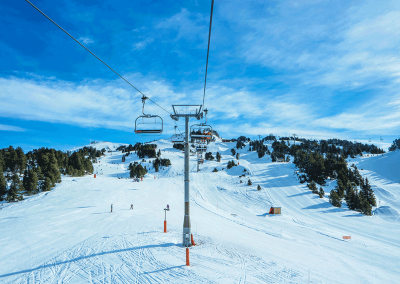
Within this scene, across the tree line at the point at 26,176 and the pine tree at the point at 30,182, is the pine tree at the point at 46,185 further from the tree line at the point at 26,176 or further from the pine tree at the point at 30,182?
the pine tree at the point at 30,182

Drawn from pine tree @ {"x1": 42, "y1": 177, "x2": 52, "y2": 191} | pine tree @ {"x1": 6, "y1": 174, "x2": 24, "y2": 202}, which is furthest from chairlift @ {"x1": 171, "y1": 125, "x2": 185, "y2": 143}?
pine tree @ {"x1": 6, "y1": 174, "x2": 24, "y2": 202}

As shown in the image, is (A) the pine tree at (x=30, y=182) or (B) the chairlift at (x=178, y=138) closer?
(B) the chairlift at (x=178, y=138)

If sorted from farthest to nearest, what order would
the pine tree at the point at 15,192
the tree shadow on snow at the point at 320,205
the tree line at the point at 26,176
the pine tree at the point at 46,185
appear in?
the pine tree at the point at 46,185 → the tree line at the point at 26,176 → the pine tree at the point at 15,192 → the tree shadow on snow at the point at 320,205

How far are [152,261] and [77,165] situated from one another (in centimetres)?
7336

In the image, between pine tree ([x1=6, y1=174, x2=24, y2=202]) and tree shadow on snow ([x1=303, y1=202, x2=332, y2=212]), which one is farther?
pine tree ([x1=6, y1=174, x2=24, y2=202])

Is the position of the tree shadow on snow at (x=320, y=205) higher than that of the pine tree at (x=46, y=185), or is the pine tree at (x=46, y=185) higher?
the pine tree at (x=46, y=185)

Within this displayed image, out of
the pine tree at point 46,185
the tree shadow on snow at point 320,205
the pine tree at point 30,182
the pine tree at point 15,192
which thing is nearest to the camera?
the tree shadow on snow at point 320,205

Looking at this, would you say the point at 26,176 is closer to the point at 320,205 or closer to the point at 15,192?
the point at 15,192

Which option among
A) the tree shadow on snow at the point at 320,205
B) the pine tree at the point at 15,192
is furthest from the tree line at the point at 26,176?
the tree shadow on snow at the point at 320,205

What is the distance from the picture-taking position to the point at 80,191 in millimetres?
37250

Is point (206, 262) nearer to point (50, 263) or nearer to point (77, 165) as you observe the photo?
point (50, 263)

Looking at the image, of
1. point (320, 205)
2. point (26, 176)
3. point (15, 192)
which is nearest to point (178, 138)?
point (320, 205)

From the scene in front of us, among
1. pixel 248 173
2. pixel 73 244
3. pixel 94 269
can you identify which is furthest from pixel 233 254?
pixel 248 173

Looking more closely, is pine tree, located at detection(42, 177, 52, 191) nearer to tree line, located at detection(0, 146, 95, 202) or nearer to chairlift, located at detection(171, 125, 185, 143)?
tree line, located at detection(0, 146, 95, 202)
